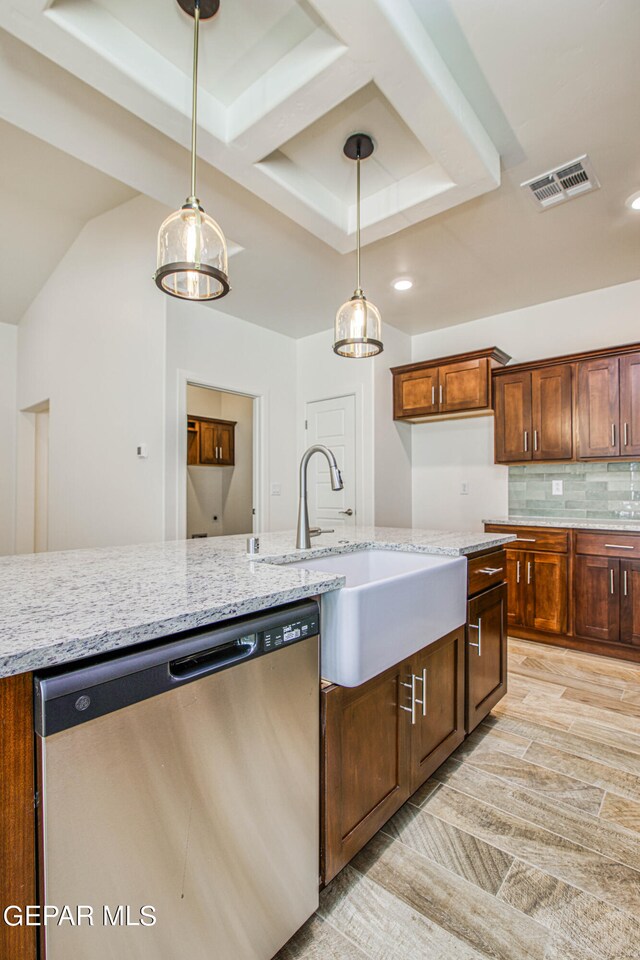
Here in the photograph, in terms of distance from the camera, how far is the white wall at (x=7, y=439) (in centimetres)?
558

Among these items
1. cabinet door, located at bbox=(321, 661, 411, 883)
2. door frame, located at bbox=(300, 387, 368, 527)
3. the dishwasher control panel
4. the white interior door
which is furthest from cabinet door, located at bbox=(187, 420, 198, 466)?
the dishwasher control panel

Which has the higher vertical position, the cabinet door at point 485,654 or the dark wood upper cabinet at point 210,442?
the dark wood upper cabinet at point 210,442

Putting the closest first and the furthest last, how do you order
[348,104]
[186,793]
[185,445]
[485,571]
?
[186,793] → [348,104] → [485,571] → [185,445]

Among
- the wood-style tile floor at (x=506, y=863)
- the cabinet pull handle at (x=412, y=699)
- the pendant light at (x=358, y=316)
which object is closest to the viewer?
the wood-style tile floor at (x=506, y=863)

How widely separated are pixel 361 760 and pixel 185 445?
2781 millimetres

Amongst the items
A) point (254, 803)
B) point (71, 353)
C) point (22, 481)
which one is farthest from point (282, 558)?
point (22, 481)

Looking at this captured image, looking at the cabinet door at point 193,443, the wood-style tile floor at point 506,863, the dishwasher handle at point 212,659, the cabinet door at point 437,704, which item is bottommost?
the wood-style tile floor at point 506,863

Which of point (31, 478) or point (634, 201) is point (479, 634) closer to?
point (634, 201)

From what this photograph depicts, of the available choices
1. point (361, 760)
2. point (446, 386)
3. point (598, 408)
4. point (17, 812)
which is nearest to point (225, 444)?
point (446, 386)

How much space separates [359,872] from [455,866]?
1.01ft

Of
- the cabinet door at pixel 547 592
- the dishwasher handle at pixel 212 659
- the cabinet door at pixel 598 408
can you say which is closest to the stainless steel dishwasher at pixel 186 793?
the dishwasher handle at pixel 212 659

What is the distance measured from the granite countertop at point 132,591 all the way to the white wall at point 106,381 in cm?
188

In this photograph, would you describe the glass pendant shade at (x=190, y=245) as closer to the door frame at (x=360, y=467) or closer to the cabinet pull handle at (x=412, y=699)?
the cabinet pull handle at (x=412, y=699)

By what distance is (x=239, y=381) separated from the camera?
4.18 m
